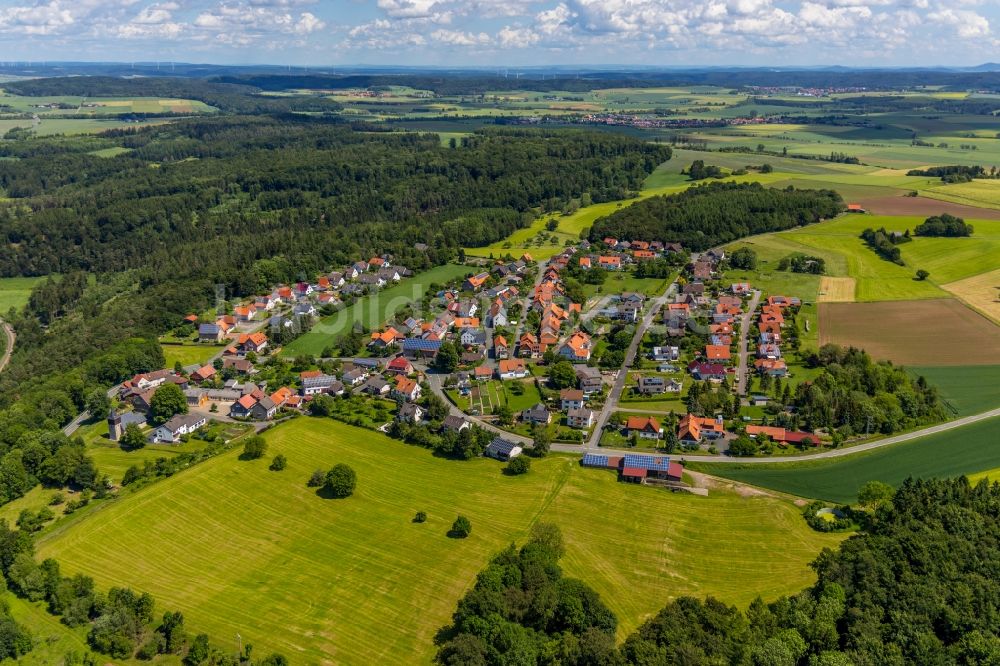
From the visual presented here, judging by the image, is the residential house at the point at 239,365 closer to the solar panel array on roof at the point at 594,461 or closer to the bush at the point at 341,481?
the bush at the point at 341,481

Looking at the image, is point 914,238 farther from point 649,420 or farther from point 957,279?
point 649,420

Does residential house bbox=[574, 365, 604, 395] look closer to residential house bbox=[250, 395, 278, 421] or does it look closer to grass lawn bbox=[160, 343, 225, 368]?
residential house bbox=[250, 395, 278, 421]

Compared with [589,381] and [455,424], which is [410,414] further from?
[589,381]

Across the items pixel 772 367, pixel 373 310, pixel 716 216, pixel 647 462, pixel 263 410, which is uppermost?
pixel 716 216

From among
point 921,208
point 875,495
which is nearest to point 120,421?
point 875,495

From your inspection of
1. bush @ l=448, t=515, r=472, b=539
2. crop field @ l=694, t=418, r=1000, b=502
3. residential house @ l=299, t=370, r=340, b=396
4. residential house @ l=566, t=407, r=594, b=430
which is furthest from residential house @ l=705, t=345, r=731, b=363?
residential house @ l=299, t=370, r=340, b=396

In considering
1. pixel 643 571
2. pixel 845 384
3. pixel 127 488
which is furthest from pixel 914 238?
pixel 127 488
